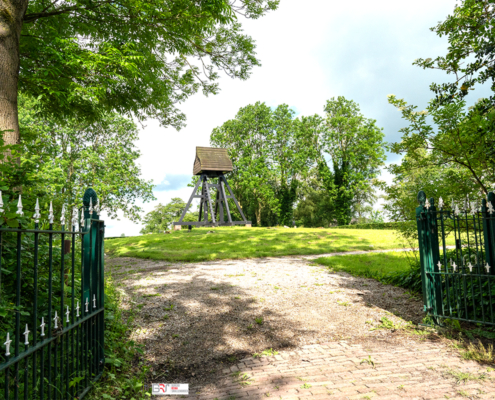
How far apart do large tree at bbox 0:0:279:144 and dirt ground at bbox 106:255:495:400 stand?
3.97 m

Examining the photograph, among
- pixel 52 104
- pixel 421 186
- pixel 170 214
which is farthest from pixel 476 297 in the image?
pixel 170 214

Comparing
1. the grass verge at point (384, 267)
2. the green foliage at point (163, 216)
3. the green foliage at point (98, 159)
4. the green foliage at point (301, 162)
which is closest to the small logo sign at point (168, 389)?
the grass verge at point (384, 267)

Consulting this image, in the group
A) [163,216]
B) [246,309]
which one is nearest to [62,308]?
[246,309]

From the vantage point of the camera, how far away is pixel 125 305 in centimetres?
568

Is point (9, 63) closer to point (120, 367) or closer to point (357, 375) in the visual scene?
point (120, 367)

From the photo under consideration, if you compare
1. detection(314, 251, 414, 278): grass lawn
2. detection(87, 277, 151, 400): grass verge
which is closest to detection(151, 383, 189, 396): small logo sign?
detection(87, 277, 151, 400): grass verge

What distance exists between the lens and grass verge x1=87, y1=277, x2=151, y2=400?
128 inches

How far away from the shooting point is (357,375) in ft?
11.3

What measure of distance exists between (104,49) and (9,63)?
1702 mm

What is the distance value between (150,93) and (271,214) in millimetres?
26482

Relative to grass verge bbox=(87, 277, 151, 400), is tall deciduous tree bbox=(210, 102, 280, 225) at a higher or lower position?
higher

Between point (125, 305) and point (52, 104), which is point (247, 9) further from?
point (125, 305)

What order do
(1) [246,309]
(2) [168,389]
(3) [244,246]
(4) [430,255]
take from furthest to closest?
(3) [244,246] < (1) [246,309] < (4) [430,255] < (2) [168,389]

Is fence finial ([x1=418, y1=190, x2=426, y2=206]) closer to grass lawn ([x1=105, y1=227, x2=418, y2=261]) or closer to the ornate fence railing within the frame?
the ornate fence railing
